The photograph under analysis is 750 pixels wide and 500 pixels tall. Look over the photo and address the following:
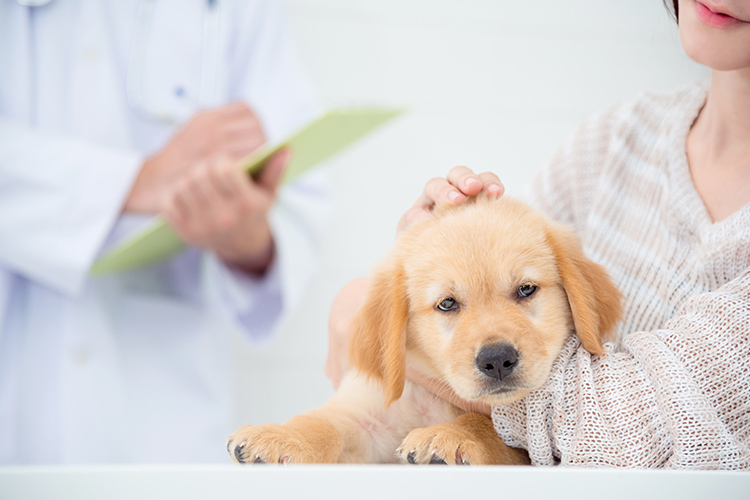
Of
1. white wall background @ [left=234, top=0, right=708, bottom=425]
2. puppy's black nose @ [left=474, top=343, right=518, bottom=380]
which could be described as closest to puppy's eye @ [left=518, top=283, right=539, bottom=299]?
puppy's black nose @ [left=474, top=343, right=518, bottom=380]

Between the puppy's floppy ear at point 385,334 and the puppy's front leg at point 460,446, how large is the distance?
0.30 ft

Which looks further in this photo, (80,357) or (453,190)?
(80,357)

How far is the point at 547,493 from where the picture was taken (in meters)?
0.49

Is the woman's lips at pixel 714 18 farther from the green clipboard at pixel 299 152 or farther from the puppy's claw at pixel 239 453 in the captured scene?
the puppy's claw at pixel 239 453

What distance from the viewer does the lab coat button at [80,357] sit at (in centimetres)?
→ 149

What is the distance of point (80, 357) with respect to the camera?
149cm

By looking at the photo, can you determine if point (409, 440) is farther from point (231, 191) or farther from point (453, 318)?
point (231, 191)

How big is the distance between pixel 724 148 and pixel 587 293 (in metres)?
0.39

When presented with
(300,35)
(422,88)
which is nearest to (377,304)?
(422,88)

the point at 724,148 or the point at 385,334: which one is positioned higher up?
the point at 724,148

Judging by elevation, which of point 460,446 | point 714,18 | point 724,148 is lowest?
point 460,446

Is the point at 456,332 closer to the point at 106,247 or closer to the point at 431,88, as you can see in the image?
the point at 106,247

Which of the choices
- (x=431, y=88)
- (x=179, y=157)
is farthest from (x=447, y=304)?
(x=431, y=88)

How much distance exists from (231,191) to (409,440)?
0.87 m
